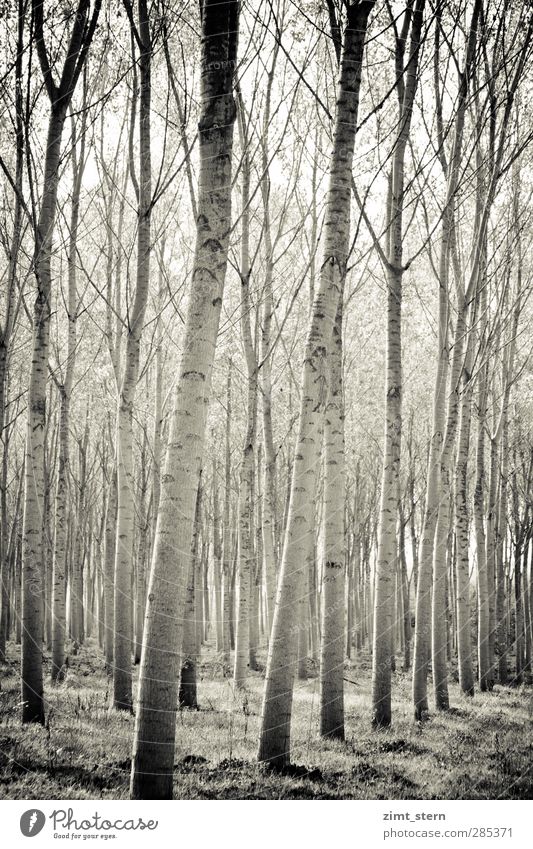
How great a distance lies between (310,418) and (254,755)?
2.35 meters

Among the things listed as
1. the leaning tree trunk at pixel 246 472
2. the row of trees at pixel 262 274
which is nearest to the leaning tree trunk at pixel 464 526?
the row of trees at pixel 262 274

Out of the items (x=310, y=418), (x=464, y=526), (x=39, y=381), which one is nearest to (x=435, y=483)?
(x=464, y=526)

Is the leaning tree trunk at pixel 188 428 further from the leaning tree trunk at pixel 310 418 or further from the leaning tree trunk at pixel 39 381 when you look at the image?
the leaning tree trunk at pixel 39 381

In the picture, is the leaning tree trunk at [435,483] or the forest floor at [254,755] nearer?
the forest floor at [254,755]

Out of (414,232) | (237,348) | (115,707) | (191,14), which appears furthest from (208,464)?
(191,14)

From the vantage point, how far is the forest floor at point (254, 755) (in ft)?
11.7

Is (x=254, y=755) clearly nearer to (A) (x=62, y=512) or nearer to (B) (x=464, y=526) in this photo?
(A) (x=62, y=512)

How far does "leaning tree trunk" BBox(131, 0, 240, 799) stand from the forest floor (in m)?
0.65

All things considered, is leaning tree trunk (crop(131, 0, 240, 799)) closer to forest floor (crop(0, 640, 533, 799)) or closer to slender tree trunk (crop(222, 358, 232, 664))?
forest floor (crop(0, 640, 533, 799))

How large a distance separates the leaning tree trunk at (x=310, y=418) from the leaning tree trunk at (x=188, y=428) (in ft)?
3.64

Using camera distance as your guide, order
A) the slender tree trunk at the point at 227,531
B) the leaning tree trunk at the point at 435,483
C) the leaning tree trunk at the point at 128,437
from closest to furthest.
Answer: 1. the leaning tree trunk at the point at 128,437
2. the leaning tree trunk at the point at 435,483
3. the slender tree trunk at the point at 227,531

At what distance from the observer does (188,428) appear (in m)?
3.03

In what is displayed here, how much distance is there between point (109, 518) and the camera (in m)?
9.98
